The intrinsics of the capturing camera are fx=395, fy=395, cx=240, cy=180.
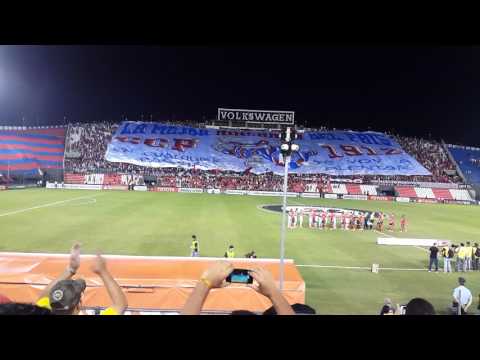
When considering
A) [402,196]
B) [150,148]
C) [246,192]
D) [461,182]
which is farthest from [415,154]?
[150,148]

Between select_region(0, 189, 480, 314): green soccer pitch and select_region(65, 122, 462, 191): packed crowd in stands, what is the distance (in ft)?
70.7

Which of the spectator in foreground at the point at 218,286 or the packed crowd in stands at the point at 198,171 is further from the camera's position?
the packed crowd in stands at the point at 198,171

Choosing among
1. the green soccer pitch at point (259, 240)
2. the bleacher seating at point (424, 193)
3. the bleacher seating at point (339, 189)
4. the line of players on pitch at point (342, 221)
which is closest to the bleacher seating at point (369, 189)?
the bleacher seating at point (339, 189)

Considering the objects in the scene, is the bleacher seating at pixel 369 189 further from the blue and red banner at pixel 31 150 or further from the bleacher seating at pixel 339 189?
the blue and red banner at pixel 31 150

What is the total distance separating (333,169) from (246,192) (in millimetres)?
13776

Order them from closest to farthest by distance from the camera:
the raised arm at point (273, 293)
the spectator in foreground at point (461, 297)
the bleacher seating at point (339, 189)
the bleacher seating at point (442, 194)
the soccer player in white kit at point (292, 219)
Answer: the raised arm at point (273, 293), the spectator in foreground at point (461, 297), the soccer player in white kit at point (292, 219), the bleacher seating at point (442, 194), the bleacher seating at point (339, 189)

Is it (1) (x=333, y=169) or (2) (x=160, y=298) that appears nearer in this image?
(2) (x=160, y=298)

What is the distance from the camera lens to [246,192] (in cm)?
5041

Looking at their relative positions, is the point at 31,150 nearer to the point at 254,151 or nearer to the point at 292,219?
the point at 254,151

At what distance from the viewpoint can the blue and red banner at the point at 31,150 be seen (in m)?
49.3

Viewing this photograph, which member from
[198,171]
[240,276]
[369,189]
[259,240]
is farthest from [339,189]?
[240,276]

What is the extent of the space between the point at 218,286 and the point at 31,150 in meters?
57.2
